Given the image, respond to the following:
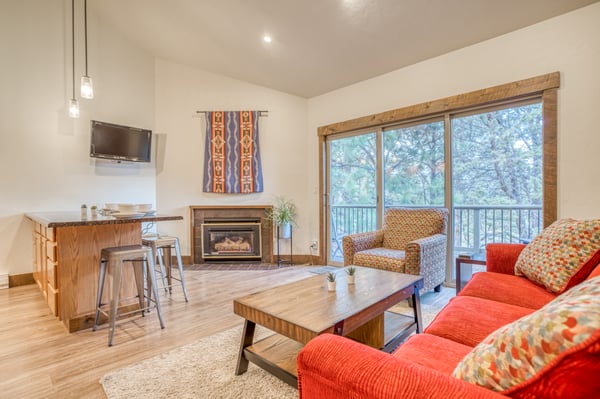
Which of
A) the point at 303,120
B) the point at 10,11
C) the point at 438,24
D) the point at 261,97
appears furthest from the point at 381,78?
the point at 10,11

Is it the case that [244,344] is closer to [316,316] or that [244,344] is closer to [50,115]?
[316,316]

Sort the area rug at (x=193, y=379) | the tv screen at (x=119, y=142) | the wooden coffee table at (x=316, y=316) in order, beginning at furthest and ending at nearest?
the tv screen at (x=119, y=142), the area rug at (x=193, y=379), the wooden coffee table at (x=316, y=316)

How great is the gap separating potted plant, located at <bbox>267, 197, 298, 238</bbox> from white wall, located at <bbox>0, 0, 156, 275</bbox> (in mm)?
2153

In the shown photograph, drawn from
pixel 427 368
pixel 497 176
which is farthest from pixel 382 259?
pixel 427 368

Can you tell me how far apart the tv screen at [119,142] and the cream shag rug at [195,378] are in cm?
332

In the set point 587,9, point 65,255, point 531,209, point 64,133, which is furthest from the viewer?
point 64,133

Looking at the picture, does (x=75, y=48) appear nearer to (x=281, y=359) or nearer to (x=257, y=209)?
(x=257, y=209)

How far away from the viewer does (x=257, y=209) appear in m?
4.95

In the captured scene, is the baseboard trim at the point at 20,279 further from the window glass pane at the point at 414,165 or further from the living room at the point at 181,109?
the window glass pane at the point at 414,165

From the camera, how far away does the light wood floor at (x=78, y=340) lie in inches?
70.0

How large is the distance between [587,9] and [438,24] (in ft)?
3.93

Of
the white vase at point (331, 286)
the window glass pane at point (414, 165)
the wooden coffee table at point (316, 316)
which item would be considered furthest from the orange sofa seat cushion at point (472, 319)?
the window glass pane at point (414, 165)

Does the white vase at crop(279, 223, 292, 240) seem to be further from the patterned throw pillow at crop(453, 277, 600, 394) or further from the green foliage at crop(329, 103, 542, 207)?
the patterned throw pillow at crop(453, 277, 600, 394)

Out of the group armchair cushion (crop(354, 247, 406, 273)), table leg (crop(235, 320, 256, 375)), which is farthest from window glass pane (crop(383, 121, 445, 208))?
table leg (crop(235, 320, 256, 375))
